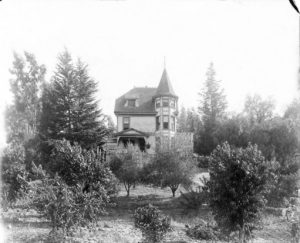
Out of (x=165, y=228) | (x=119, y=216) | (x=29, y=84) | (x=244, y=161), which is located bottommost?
(x=119, y=216)

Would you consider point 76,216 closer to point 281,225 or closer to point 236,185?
point 236,185

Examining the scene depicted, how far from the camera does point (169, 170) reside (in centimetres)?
1867

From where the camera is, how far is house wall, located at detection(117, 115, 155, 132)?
32.0 m

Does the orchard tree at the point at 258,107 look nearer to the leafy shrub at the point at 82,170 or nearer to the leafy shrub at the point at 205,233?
the leafy shrub at the point at 205,233

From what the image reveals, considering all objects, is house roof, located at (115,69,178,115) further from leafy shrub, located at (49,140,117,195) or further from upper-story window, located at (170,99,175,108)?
leafy shrub, located at (49,140,117,195)

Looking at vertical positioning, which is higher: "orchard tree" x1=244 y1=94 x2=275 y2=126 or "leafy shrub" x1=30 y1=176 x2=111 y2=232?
"orchard tree" x1=244 y1=94 x2=275 y2=126

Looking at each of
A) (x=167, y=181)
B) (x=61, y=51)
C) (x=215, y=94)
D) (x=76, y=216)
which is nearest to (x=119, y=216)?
(x=167, y=181)

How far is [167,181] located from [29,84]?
61.7 ft

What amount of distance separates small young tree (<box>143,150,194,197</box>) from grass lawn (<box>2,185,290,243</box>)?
131 centimetres

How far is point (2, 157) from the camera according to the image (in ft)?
47.7

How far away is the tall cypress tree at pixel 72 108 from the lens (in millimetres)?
23562

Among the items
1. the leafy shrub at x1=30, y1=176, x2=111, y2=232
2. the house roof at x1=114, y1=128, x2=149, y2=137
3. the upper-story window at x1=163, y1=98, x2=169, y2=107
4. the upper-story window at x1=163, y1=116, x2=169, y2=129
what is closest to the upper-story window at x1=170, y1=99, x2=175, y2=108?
the upper-story window at x1=163, y1=98, x2=169, y2=107

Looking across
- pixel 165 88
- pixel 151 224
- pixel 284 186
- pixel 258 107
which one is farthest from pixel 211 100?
pixel 151 224

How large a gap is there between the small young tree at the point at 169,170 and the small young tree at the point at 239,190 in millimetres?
8938
